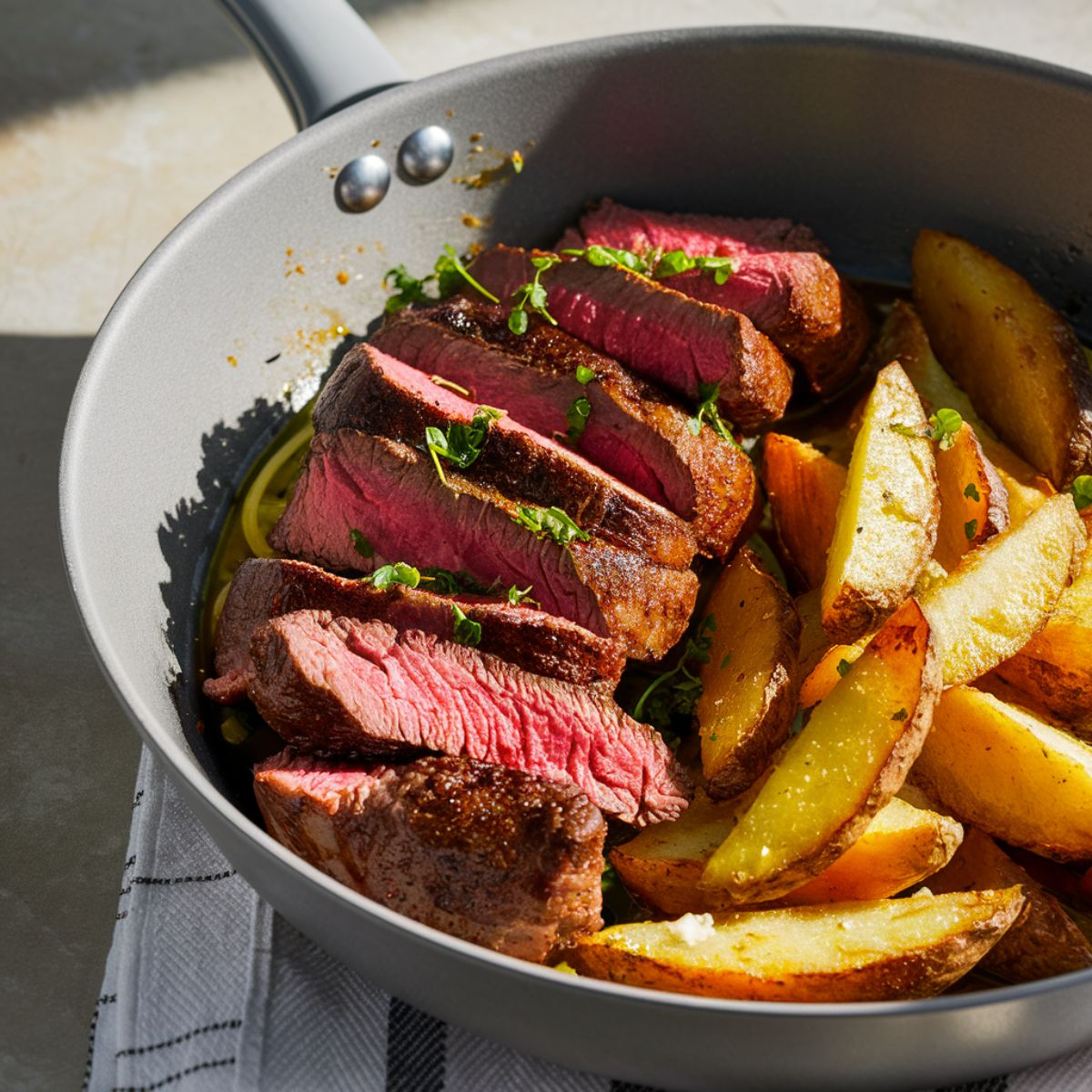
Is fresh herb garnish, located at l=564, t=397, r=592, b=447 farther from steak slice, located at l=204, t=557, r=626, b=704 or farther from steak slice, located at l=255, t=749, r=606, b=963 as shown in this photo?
steak slice, located at l=255, t=749, r=606, b=963

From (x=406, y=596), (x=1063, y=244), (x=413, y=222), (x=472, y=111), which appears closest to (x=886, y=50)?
(x=1063, y=244)

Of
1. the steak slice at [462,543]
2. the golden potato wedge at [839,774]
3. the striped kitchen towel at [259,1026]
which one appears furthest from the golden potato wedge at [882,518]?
the striped kitchen towel at [259,1026]

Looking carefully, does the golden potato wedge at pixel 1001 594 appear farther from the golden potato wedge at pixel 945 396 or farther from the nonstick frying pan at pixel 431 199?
the nonstick frying pan at pixel 431 199

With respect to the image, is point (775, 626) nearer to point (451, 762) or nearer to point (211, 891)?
point (451, 762)

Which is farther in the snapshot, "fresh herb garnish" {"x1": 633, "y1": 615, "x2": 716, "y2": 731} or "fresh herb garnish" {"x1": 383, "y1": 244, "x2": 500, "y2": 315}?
"fresh herb garnish" {"x1": 383, "y1": 244, "x2": 500, "y2": 315}

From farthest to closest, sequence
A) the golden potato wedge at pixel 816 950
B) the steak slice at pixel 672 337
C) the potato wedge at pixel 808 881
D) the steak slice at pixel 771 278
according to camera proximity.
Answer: the steak slice at pixel 771 278, the steak slice at pixel 672 337, the potato wedge at pixel 808 881, the golden potato wedge at pixel 816 950

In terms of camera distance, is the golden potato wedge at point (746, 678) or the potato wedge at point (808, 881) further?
the golden potato wedge at point (746, 678)

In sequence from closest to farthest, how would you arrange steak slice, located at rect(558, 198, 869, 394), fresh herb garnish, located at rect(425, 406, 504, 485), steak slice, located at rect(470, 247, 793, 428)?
fresh herb garnish, located at rect(425, 406, 504, 485) → steak slice, located at rect(470, 247, 793, 428) → steak slice, located at rect(558, 198, 869, 394)

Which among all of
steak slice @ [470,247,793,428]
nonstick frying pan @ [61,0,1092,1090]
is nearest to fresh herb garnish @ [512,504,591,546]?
steak slice @ [470,247,793,428]

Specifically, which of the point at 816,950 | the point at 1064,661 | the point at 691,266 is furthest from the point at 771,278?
the point at 816,950
